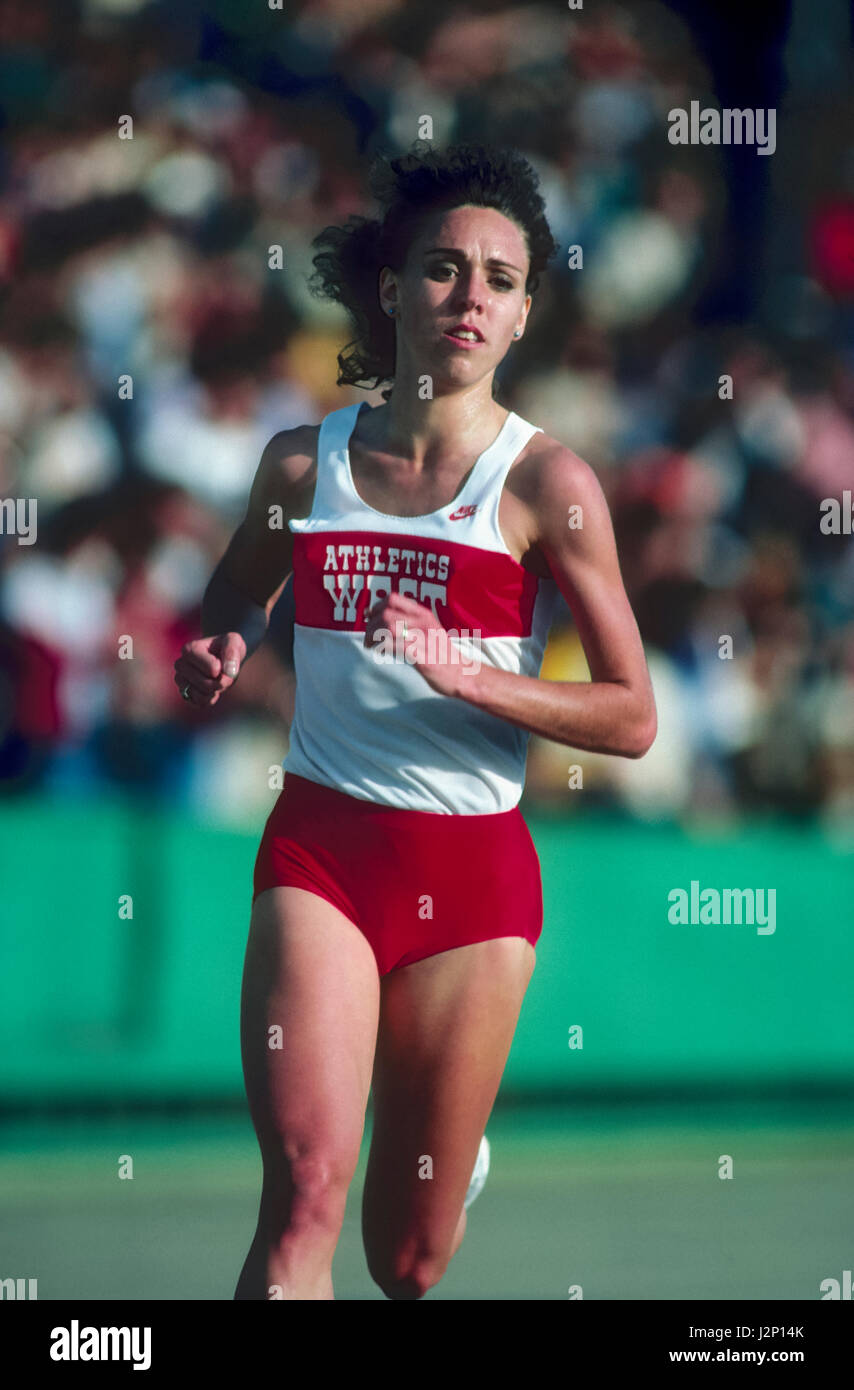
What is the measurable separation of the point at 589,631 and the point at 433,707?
12.4 inches

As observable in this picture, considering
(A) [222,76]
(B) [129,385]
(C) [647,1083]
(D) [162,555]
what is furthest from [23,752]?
(A) [222,76]

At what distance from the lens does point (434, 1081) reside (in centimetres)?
314

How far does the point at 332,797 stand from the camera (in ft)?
10.3

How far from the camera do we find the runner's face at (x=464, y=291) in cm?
315

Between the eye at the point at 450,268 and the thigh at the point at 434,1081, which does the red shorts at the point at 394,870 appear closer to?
the thigh at the point at 434,1081

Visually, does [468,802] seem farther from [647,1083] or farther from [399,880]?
[647,1083]

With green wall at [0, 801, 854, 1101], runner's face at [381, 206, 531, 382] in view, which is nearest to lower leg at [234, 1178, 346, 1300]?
runner's face at [381, 206, 531, 382]

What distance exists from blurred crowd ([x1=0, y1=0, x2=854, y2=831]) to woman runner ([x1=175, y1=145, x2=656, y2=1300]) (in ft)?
9.12

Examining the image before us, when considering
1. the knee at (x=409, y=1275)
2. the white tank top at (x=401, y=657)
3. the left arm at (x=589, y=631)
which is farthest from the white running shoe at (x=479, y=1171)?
the left arm at (x=589, y=631)

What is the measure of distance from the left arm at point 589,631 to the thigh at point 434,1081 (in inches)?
16.8

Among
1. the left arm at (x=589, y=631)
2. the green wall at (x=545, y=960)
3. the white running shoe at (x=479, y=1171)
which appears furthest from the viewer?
the green wall at (x=545, y=960)

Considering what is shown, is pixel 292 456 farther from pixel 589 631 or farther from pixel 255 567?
pixel 589 631

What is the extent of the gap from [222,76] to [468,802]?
4.84 m

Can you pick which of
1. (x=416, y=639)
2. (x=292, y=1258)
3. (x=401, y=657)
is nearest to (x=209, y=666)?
(x=401, y=657)
